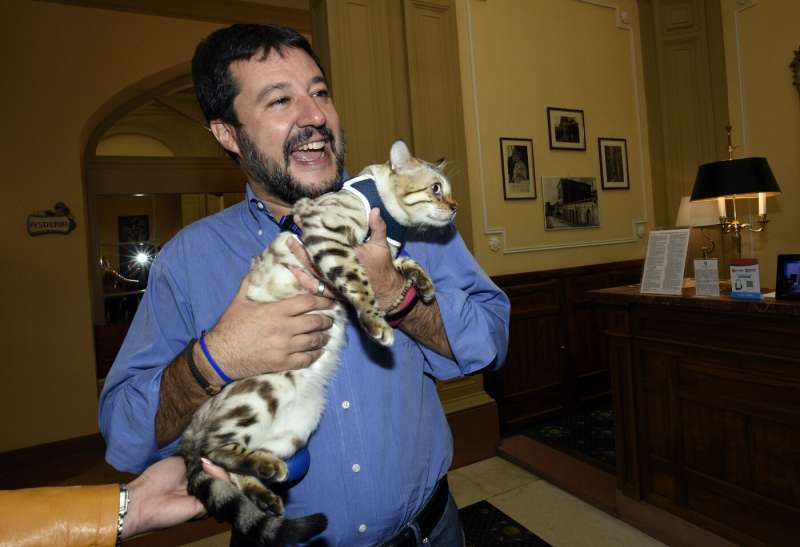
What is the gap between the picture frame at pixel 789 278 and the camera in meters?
2.01

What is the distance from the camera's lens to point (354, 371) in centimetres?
114

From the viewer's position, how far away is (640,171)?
4.96 meters

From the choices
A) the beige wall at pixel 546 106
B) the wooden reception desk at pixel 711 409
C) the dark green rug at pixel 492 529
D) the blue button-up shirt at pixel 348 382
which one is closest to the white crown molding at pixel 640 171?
the beige wall at pixel 546 106

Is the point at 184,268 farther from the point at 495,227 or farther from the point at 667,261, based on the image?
the point at 495,227

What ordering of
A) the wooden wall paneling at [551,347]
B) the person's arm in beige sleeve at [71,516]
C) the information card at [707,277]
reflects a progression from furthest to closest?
the wooden wall paneling at [551,347]
the information card at [707,277]
the person's arm in beige sleeve at [71,516]

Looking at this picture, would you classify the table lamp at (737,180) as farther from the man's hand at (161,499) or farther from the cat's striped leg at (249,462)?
the man's hand at (161,499)

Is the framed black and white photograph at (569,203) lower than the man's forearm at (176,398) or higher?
higher

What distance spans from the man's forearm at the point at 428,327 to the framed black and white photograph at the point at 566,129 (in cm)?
378

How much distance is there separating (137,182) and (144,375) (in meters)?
4.81

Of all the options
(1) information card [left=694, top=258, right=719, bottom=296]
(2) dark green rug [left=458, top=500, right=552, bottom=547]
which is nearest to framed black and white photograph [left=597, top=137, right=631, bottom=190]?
(1) information card [left=694, top=258, right=719, bottom=296]

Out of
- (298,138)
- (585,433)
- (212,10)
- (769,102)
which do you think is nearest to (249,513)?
(298,138)

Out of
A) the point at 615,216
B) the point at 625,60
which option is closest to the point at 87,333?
the point at 615,216

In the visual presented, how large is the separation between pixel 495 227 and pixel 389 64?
5.31 ft

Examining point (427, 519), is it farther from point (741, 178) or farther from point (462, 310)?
point (741, 178)
